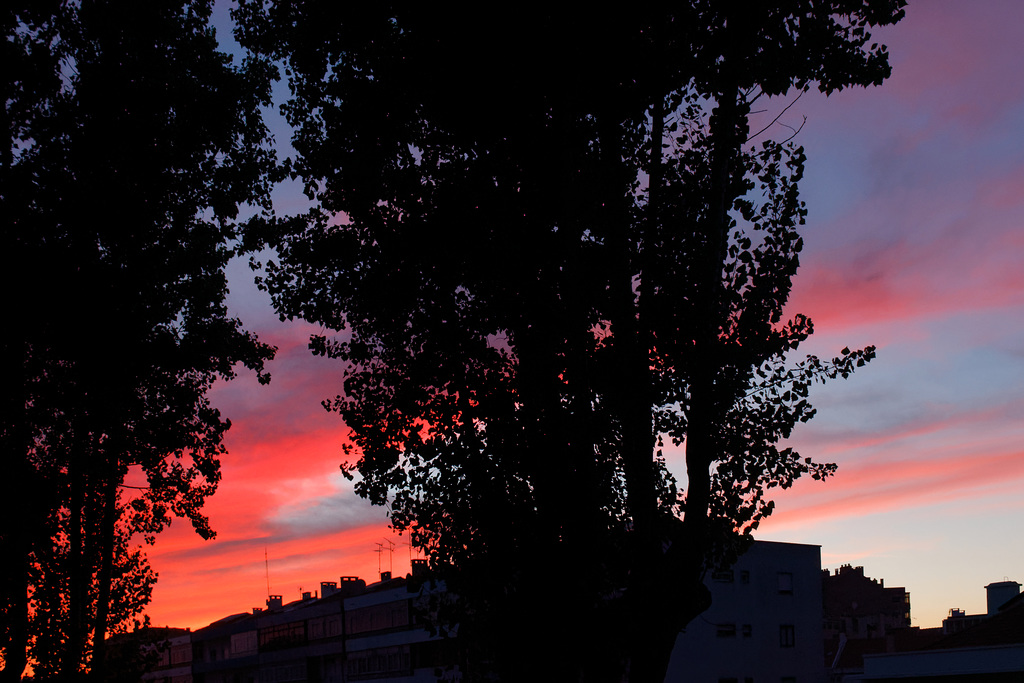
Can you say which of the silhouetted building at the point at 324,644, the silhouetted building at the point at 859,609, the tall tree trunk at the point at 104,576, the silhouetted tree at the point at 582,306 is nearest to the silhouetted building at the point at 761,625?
the silhouetted building at the point at 324,644

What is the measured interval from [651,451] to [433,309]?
14.9 feet

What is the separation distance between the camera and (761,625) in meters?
60.5

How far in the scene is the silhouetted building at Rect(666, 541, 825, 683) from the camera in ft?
185

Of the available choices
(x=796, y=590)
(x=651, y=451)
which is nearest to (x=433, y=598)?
(x=651, y=451)

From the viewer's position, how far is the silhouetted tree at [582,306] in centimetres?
1338

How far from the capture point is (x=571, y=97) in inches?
559

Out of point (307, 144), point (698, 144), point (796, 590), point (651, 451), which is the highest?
point (307, 144)

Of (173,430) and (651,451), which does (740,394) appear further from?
(173,430)

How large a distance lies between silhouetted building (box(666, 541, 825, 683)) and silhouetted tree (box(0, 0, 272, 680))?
37295 mm

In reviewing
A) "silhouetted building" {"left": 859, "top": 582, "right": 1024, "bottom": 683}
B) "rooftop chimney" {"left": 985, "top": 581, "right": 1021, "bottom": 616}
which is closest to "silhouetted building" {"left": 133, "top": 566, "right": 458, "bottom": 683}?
"silhouetted building" {"left": 859, "top": 582, "right": 1024, "bottom": 683}

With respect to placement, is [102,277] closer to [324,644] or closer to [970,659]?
[970,659]

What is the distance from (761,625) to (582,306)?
51.6 m

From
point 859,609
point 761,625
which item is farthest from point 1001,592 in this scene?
point 859,609

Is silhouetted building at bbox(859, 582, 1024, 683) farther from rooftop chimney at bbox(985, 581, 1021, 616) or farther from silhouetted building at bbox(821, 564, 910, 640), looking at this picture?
silhouetted building at bbox(821, 564, 910, 640)
